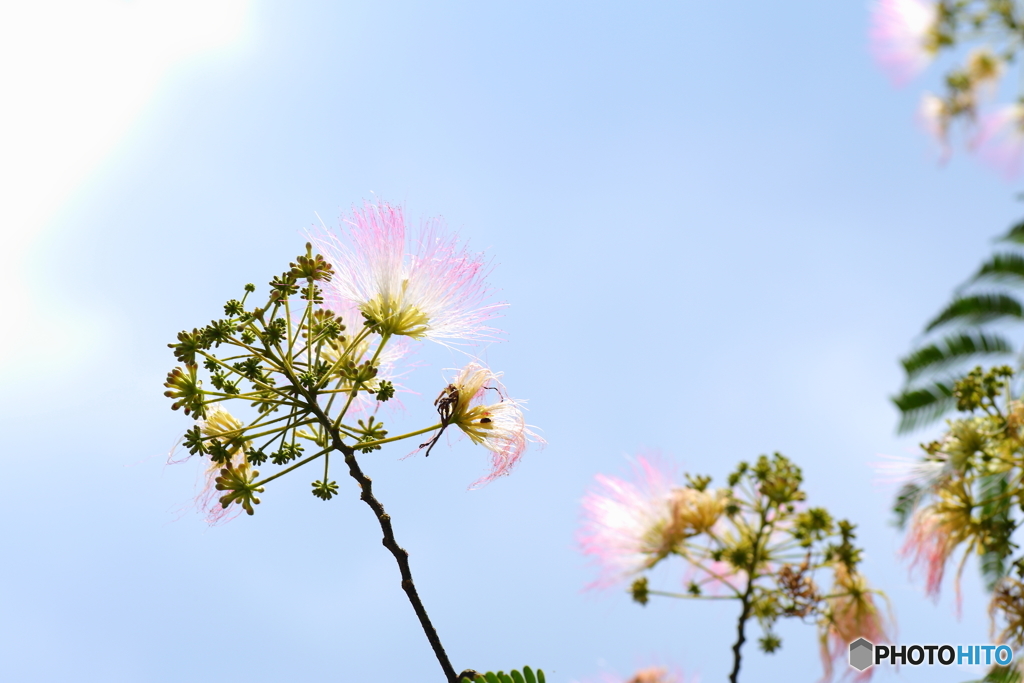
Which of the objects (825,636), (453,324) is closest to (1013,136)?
(825,636)

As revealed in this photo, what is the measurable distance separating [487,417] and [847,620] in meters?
1.94

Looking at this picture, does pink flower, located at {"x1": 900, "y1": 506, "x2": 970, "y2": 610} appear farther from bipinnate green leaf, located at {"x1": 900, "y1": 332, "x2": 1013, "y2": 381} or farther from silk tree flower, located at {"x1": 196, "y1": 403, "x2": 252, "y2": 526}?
silk tree flower, located at {"x1": 196, "y1": 403, "x2": 252, "y2": 526}

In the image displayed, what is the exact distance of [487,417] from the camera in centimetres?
385

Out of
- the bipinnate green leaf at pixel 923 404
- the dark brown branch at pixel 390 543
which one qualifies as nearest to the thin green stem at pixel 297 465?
the dark brown branch at pixel 390 543

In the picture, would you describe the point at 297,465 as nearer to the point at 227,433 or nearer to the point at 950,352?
the point at 227,433

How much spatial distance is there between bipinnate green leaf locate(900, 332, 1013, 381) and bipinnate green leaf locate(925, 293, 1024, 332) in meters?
0.10

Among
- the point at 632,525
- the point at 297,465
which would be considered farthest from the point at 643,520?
the point at 297,465

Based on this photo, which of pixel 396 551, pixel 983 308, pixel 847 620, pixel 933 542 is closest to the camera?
pixel 396 551

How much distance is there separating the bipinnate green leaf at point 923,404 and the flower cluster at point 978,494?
0.55 metres

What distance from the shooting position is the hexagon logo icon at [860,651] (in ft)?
14.1

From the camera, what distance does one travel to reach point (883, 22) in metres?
8.58

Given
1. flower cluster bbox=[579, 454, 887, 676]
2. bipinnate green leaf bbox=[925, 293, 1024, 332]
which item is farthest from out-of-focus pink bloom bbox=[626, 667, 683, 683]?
bipinnate green leaf bbox=[925, 293, 1024, 332]

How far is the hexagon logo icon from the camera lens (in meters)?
4.31

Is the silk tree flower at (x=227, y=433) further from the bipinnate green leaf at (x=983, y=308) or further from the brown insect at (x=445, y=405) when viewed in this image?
the bipinnate green leaf at (x=983, y=308)
